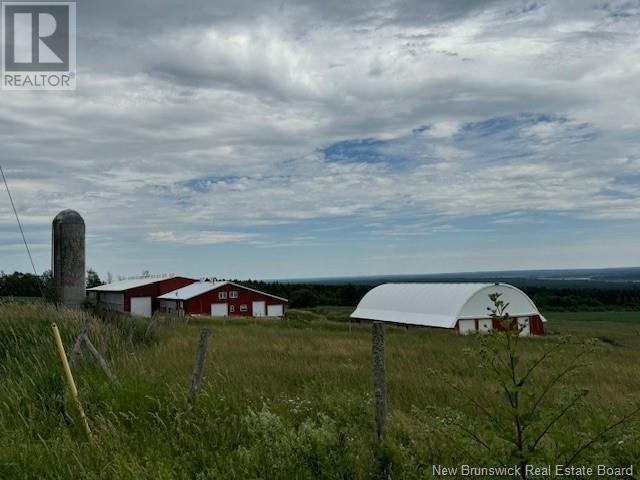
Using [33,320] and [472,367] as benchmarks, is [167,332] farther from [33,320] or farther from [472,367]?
[472,367]

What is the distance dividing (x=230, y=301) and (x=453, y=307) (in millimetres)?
23708

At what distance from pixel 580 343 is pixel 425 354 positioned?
11036 mm

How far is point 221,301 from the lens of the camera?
179 feet

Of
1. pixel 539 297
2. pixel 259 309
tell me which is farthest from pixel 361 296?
pixel 259 309

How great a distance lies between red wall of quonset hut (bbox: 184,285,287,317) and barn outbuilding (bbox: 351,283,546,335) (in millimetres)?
10772

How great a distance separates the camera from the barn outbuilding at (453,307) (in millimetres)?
39438

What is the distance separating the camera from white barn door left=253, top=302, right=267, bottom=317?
56481 mm

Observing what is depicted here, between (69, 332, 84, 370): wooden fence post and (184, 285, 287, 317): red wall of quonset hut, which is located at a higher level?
(69, 332, 84, 370): wooden fence post

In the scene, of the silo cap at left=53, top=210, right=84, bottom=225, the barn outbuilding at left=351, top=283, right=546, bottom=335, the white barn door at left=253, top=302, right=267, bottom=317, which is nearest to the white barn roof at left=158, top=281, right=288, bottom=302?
the white barn door at left=253, top=302, right=267, bottom=317

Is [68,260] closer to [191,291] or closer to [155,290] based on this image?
[191,291]

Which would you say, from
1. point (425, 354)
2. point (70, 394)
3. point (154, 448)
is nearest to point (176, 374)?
point (70, 394)

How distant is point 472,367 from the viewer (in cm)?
1327

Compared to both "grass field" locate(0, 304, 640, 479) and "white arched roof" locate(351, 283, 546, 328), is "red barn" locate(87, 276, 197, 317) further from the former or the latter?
"grass field" locate(0, 304, 640, 479)

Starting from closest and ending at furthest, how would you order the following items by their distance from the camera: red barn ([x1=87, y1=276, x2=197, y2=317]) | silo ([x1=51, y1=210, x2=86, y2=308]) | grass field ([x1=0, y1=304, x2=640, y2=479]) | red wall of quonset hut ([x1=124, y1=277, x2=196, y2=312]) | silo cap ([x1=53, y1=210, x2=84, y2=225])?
grass field ([x1=0, y1=304, x2=640, y2=479]) < silo ([x1=51, y1=210, x2=86, y2=308]) < silo cap ([x1=53, y1=210, x2=84, y2=225]) < red barn ([x1=87, y1=276, x2=197, y2=317]) < red wall of quonset hut ([x1=124, y1=277, x2=196, y2=312])
